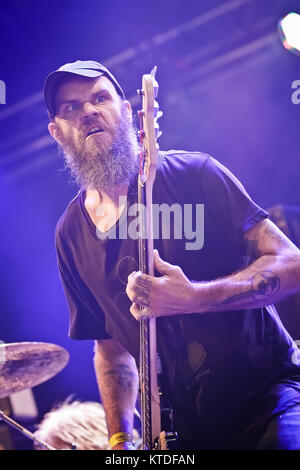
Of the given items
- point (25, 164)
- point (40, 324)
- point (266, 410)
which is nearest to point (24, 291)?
point (40, 324)

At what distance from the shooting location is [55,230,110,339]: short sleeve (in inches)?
80.3

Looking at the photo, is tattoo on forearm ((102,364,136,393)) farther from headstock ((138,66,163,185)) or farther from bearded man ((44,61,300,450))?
headstock ((138,66,163,185))

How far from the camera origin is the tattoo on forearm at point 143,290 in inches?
56.4

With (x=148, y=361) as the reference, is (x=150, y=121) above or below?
above

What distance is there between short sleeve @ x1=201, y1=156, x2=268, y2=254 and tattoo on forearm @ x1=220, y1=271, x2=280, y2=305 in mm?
168

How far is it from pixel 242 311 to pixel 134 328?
17.2 inches

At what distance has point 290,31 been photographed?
315cm

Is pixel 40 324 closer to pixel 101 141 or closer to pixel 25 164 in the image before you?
pixel 25 164

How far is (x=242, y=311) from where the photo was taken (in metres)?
1.61

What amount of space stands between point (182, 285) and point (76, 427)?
202 centimetres

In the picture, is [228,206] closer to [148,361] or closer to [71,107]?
[148,361]

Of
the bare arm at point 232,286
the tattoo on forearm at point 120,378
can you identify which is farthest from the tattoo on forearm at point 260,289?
the tattoo on forearm at point 120,378

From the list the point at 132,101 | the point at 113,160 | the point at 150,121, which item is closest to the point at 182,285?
the point at 150,121

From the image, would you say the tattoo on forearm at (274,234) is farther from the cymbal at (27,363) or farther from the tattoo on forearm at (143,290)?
the cymbal at (27,363)
